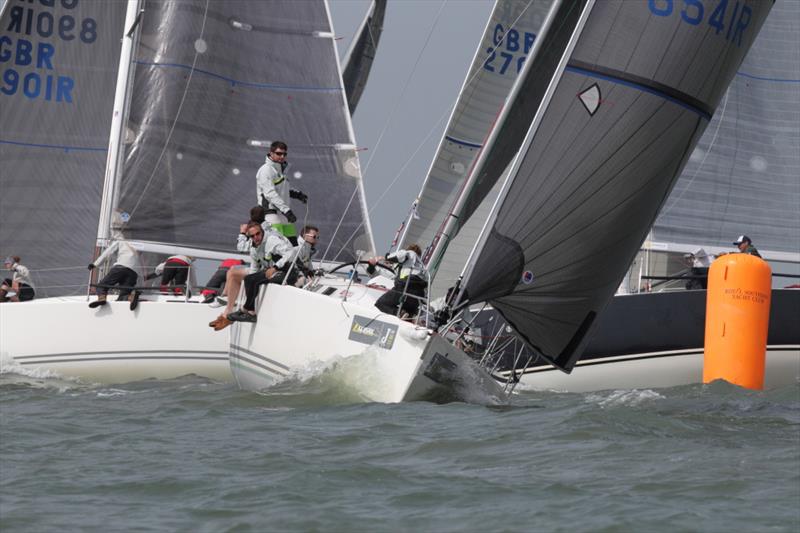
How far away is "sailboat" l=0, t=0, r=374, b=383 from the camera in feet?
58.5

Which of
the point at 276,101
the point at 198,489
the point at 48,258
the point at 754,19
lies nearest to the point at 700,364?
the point at 754,19

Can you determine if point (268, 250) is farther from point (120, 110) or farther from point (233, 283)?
point (120, 110)

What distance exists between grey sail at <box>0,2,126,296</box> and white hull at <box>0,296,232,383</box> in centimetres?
241

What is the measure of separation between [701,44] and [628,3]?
668 millimetres

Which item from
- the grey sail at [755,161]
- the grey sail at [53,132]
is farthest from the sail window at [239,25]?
the grey sail at [755,161]

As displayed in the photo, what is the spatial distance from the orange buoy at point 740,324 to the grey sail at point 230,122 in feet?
17.9

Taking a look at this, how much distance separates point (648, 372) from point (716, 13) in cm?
591

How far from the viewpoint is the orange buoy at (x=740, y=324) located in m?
14.1

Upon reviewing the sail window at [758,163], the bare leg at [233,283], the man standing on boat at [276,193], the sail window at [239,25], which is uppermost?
the sail window at [239,25]

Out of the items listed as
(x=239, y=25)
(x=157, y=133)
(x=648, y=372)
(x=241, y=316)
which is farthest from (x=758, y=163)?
(x=241, y=316)

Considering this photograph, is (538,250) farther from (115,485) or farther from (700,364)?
(700,364)

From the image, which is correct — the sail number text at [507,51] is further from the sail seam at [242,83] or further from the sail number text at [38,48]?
the sail number text at [38,48]

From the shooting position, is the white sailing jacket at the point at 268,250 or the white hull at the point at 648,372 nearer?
the white sailing jacket at the point at 268,250

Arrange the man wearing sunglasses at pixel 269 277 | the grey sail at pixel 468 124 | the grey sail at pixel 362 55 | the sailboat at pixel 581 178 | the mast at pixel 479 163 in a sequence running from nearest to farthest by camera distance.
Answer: the sailboat at pixel 581 178, the mast at pixel 479 163, the man wearing sunglasses at pixel 269 277, the grey sail at pixel 468 124, the grey sail at pixel 362 55
